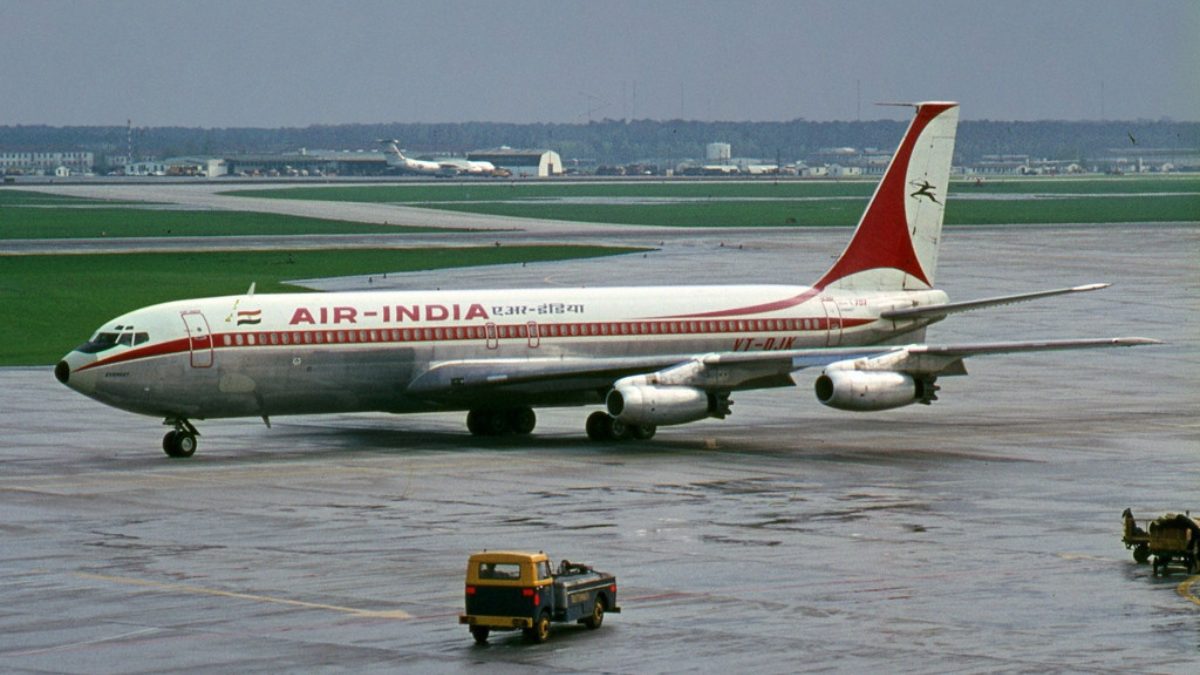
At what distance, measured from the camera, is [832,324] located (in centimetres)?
5912

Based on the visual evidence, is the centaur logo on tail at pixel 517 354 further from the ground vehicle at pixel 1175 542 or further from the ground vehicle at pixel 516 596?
the ground vehicle at pixel 516 596

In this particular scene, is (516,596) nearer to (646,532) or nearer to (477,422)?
(646,532)

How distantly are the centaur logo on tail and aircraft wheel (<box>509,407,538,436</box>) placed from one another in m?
0.04

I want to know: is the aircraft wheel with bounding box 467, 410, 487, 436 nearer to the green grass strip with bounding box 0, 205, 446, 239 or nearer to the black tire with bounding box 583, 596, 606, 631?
the black tire with bounding box 583, 596, 606, 631

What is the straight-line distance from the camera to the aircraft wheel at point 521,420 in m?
57.4

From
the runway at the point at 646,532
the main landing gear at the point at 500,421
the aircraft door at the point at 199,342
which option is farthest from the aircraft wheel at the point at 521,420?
the aircraft door at the point at 199,342

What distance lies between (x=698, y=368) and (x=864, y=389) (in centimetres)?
439

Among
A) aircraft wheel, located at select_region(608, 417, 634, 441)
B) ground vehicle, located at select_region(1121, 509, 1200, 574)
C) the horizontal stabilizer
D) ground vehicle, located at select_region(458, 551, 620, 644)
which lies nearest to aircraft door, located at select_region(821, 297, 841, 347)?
the horizontal stabilizer

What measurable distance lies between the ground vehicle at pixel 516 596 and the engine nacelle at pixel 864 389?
21910 mm

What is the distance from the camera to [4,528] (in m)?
41.3

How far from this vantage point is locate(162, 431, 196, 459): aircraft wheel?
173 ft

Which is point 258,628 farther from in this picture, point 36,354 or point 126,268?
point 126,268

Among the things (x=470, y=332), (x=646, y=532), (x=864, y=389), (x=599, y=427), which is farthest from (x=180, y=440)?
(x=864, y=389)

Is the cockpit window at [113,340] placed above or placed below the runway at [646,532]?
above
